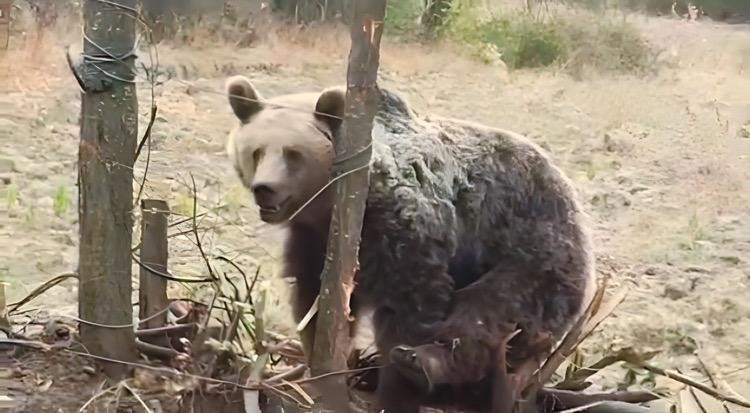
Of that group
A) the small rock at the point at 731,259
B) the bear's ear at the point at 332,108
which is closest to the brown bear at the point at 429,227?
the bear's ear at the point at 332,108

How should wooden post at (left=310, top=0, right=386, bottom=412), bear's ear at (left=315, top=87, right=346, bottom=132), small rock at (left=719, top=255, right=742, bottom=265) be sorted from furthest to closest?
small rock at (left=719, top=255, right=742, bottom=265) < bear's ear at (left=315, top=87, right=346, bottom=132) < wooden post at (left=310, top=0, right=386, bottom=412)

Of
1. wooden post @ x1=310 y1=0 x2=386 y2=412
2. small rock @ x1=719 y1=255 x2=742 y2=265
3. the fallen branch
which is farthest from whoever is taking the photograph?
small rock @ x1=719 y1=255 x2=742 y2=265

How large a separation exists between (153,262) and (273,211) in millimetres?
343

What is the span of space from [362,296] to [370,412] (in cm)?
24

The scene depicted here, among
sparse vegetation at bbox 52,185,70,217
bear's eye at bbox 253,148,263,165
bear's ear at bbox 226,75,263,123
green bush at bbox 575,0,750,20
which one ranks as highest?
green bush at bbox 575,0,750,20

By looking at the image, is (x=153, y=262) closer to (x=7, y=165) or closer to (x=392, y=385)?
(x=7, y=165)

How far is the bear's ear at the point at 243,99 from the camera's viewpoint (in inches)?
76.0

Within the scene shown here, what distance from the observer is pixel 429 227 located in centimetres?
189

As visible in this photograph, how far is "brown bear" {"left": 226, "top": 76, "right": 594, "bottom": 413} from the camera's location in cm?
187

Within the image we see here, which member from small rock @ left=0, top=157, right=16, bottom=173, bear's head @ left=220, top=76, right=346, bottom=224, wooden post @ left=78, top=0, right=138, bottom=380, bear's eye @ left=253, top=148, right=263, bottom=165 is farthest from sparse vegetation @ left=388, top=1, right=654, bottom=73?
small rock @ left=0, top=157, right=16, bottom=173

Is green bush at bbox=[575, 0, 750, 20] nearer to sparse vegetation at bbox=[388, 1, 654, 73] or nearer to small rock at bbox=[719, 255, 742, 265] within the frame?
sparse vegetation at bbox=[388, 1, 654, 73]

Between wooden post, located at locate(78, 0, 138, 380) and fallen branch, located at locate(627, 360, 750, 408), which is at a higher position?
wooden post, located at locate(78, 0, 138, 380)

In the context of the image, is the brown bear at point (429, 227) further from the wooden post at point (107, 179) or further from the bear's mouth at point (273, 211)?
the wooden post at point (107, 179)

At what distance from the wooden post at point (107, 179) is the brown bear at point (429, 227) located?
0.22m
